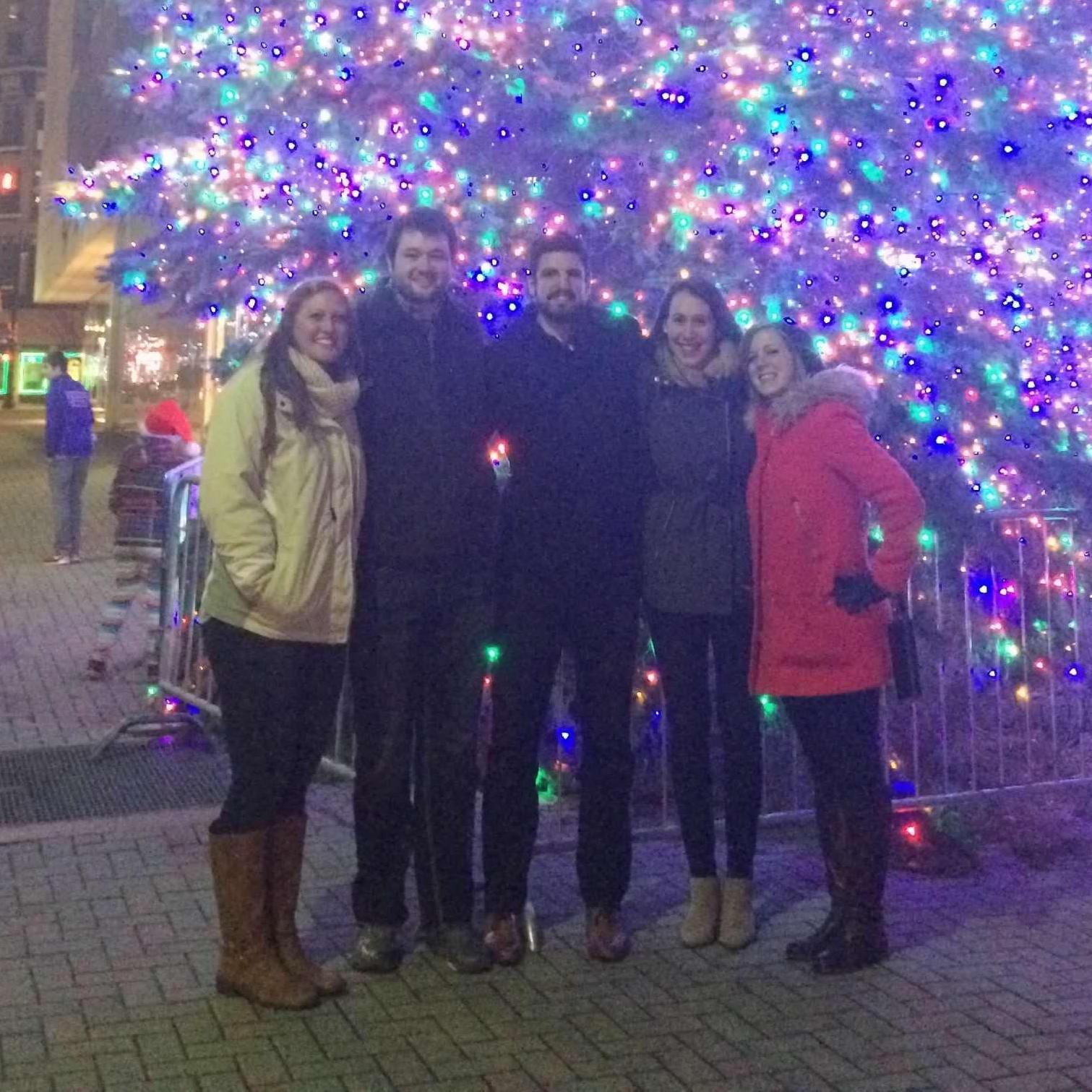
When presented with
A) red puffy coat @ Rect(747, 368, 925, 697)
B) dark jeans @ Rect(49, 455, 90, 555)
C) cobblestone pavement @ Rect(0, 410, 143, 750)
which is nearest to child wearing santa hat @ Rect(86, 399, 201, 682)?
cobblestone pavement @ Rect(0, 410, 143, 750)

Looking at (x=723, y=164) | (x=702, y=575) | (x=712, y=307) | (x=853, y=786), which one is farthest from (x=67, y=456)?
(x=853, y=786)

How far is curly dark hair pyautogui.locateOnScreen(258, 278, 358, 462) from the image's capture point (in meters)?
4.57

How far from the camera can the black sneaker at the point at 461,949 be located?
16.1 ft

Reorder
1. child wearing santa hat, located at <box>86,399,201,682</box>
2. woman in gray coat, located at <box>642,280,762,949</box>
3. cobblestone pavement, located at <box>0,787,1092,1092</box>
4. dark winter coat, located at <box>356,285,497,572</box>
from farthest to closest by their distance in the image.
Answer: child wearing santa hat, located at <box>86,399,201,682</box>
woman in gray coat, located at <box>642,280,762,949</box>
dark winter coat, located at <box>356,285,497,572</box>
cobblestone pavement, located at <box>0,787,1092,1092</box>

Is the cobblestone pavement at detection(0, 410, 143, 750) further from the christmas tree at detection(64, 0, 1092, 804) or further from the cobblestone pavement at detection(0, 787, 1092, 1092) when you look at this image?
the cobblestone pavement at detection(0, 787, 1092, 1092)

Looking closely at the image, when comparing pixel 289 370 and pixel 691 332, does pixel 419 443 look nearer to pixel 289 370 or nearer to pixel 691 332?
pixel 289 370

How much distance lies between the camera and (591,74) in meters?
7.35

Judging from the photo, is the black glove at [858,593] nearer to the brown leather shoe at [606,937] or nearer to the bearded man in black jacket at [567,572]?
the bearded man in black jacket at [567,572]

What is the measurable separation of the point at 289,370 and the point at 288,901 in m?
1.54

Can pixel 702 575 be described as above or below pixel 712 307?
below

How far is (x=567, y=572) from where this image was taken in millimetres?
4980

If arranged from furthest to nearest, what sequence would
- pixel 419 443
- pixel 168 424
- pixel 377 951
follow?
pixel 168 424
pixel 377 951
pixel 419 443

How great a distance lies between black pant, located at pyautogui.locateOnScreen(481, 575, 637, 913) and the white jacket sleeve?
858 mm

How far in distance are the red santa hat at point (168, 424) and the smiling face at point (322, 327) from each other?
16.7 ft
